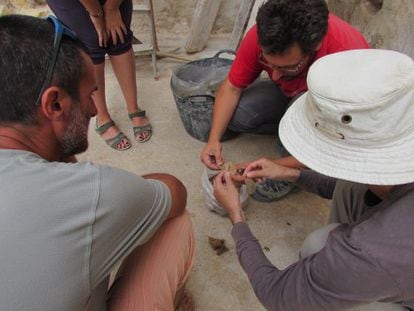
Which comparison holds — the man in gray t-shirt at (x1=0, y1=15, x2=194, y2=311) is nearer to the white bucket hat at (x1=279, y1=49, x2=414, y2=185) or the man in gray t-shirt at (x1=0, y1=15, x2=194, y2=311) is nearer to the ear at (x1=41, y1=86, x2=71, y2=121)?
the ear at (x1=41, y1=86, x2=71, y2=121)

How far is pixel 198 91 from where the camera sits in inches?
74.9

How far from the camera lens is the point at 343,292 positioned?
77 centimetres

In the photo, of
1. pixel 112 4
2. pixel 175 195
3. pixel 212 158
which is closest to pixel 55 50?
pixel 175 195

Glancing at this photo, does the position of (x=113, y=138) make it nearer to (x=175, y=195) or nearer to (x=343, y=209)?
(x=175, y=195)

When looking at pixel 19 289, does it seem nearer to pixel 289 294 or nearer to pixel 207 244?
pixel 289 294

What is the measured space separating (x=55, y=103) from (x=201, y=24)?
7.90 ft

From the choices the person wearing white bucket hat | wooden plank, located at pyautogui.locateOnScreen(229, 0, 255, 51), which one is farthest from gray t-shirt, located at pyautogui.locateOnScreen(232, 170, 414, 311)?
wooden plank, located at pyautogui.locateOnScreen(229, 0, 255, 51)

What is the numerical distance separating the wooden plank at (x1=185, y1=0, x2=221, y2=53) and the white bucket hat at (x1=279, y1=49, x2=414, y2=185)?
2.37 m

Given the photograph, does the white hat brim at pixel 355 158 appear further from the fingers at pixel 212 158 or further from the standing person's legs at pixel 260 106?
the standing person's legs at pixel 260 106

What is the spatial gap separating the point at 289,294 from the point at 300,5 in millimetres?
905

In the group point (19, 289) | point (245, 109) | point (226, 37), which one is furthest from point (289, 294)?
point (226, 37)

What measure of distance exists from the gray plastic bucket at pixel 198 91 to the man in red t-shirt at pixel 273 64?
0.15 meters

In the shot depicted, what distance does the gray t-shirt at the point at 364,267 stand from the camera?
71 cm

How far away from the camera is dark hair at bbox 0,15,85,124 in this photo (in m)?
0.76
